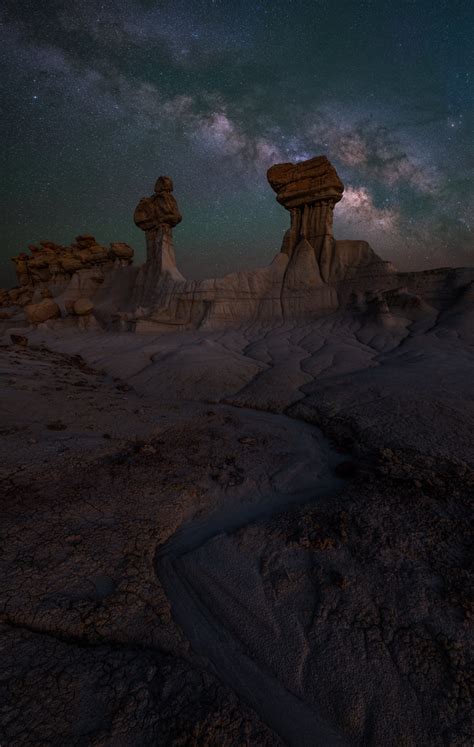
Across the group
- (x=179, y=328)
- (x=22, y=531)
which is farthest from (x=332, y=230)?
(x=22, y=531)

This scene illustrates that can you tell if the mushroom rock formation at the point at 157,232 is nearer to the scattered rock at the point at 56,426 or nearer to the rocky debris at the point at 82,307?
the rocky debris at the point at 82,307

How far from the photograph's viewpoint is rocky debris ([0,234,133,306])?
86.3 ft

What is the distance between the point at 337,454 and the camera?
4320 mm

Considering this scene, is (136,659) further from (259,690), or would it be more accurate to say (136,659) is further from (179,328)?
(179,328)

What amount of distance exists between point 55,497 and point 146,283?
63.6 feet

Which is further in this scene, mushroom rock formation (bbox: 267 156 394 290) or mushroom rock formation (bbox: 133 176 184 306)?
mushroom rock formation (bbox: 133 176 184 306)

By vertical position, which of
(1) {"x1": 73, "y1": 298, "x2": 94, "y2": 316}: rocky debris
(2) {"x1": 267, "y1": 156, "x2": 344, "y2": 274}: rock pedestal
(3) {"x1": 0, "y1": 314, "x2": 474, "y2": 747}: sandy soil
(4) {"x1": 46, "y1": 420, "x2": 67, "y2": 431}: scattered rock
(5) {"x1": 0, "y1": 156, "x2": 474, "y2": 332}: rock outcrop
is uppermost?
(2) {"x1": 267, "y1": 156, "x2": 344, "y2": 274}: rock pedestal

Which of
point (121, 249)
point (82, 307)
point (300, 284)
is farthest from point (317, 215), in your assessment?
point (121, 249)

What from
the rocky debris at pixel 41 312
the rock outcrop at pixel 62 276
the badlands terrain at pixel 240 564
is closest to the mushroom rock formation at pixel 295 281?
the rocky debris at pixel 41 312

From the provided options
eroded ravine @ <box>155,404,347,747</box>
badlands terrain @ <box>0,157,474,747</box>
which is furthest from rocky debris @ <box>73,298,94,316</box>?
eroded ravine @ <box>155,404,347,747</box>

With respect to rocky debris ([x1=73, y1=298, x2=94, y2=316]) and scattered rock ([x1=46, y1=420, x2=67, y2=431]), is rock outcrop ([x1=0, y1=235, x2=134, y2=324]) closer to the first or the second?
rocky debris ([x1=73, y1=298, x2=94, y2=316])

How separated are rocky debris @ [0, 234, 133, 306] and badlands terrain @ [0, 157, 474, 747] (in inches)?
905

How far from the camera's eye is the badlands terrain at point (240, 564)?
1400 mm

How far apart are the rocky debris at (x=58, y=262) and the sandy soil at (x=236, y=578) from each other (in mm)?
24663
